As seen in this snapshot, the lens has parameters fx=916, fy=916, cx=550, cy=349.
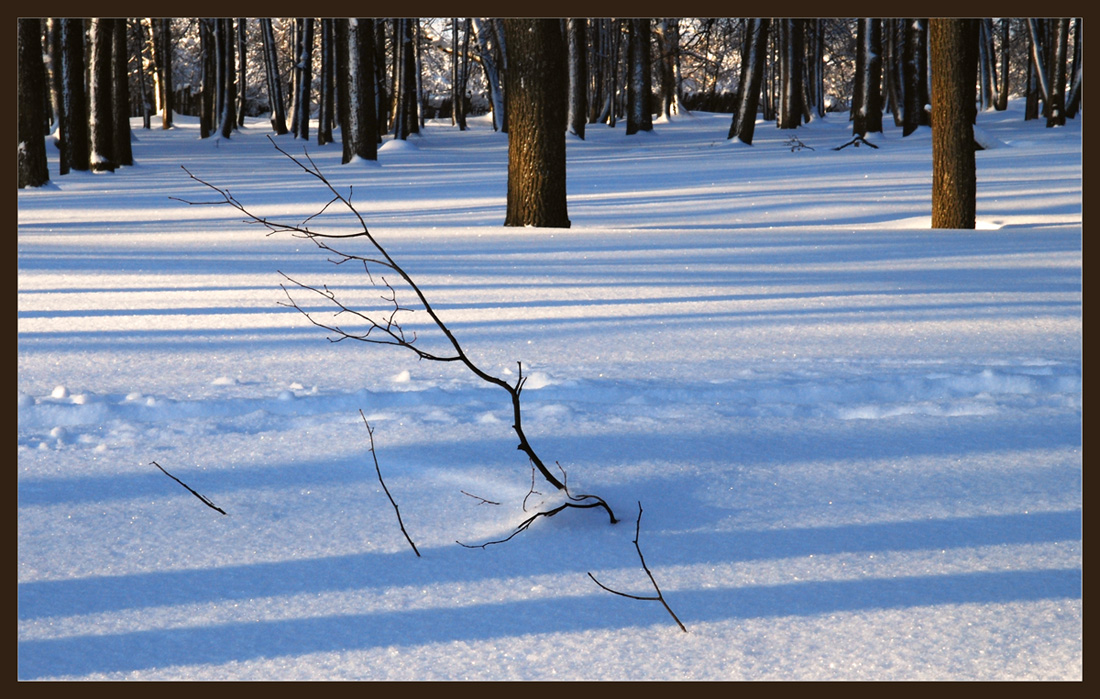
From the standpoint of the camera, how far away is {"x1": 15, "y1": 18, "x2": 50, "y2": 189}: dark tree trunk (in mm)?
12453

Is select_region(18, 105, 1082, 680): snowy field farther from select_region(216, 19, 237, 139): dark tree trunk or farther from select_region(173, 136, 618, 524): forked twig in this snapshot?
select_region(216, 19, 237, 139): dark tree trunk

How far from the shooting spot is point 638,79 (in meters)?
25.6

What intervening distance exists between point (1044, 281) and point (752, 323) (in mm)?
2273

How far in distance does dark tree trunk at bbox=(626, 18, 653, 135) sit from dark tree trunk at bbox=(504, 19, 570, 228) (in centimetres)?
1807

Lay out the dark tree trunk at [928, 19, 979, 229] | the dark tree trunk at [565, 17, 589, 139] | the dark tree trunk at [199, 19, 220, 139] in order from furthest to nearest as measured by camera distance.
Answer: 1. the dark tree trunk at [199, 19, 220, 139]
2. the dark tree trunk at [565, 17, 589, 139]
3. the dark tree trunk at [928, 19, 979, 229]

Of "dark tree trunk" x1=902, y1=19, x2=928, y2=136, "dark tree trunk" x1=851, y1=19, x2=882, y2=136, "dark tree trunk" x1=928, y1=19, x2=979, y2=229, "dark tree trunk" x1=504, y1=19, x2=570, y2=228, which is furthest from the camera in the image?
"dark tree trunk" x1=851, y1=19, x2=882, y2=136

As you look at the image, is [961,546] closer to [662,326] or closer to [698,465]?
[698,465]

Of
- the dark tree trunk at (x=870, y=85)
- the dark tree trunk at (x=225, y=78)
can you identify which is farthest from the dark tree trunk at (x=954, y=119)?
the dark tree trunk at (x=225, y=78)

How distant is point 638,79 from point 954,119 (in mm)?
18535

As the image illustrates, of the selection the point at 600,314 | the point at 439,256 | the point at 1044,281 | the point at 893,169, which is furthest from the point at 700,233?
the point at 893,169

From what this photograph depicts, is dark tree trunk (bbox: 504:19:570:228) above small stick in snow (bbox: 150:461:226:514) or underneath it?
above

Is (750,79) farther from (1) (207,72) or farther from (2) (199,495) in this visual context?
(1) (207,72)

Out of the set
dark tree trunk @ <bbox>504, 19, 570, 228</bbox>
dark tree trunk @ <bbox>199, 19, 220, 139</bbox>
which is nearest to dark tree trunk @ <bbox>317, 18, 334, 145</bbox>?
dark tree trunk @ <bbox>199, 19, 220, 139</bbox>

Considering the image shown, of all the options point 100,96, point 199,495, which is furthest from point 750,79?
point 199,495
